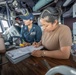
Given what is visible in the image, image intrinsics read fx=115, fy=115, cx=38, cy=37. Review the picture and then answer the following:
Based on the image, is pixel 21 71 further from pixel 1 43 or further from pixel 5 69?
pixel 1 43

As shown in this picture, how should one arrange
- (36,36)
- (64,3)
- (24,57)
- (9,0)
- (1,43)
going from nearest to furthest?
(24,57), (1,43), (36,36), (64,3), (9,0)

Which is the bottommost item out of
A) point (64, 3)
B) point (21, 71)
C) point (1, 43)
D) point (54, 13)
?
point (21, 71)

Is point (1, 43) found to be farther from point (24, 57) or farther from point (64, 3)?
point (64, 3)

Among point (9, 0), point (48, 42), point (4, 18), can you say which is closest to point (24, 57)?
point (48, 42)

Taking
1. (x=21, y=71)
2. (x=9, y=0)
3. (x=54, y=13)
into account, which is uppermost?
(x=9, y=0)

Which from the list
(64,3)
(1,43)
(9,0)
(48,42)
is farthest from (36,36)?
(9,0)

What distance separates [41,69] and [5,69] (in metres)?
0.25

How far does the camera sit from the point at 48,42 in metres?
1.20

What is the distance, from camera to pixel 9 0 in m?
3.63

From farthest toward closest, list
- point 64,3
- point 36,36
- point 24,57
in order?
point 64,3
point 36,36
point 24,57

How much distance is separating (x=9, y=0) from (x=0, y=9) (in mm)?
943

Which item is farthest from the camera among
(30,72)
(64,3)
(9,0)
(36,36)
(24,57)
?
(9,0)

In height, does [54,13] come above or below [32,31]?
above

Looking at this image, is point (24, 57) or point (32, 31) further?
point (32, 31)
